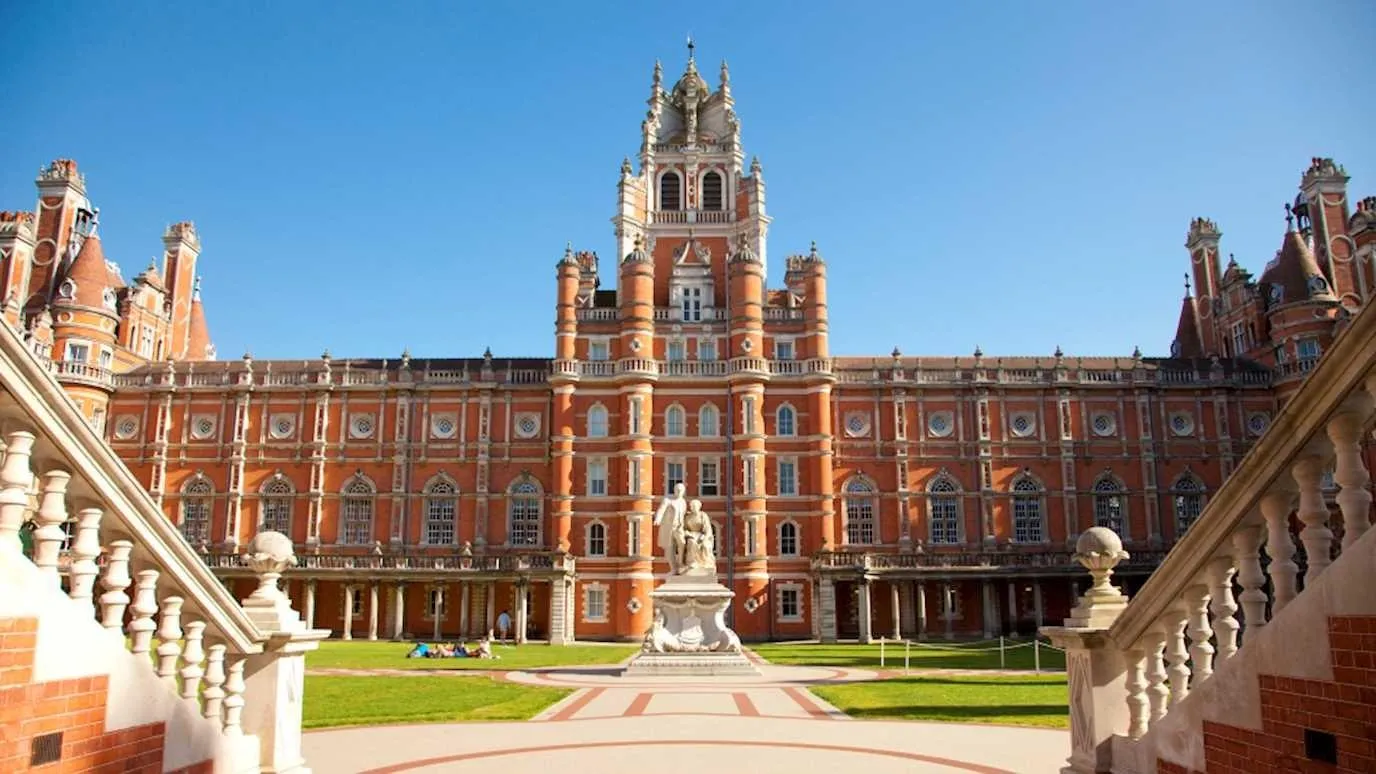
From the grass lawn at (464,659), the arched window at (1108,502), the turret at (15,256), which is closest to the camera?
the grass lawn at (464,659)

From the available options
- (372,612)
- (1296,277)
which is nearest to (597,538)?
(372,612)

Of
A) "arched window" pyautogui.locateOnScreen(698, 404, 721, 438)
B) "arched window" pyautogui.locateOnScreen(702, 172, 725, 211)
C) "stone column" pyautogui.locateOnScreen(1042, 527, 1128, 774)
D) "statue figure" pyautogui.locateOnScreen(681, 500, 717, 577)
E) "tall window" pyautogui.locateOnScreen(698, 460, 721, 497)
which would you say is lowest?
"stone column" pyautogui.locateOnScreen(1042, 527, 1128, 774)

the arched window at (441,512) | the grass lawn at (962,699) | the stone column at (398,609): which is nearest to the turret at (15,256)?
the arched window at (441,512)

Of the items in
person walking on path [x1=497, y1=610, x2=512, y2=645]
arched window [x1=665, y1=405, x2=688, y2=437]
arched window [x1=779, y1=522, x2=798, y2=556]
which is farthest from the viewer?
arched window [x1=665, y1=405, x2=688, y2=437]

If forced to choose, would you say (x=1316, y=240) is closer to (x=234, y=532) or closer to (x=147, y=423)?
(x=234, y=532)

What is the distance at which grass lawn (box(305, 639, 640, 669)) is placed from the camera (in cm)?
3103

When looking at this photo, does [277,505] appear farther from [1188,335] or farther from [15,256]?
[1188,335]

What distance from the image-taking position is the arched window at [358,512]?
52844 mm

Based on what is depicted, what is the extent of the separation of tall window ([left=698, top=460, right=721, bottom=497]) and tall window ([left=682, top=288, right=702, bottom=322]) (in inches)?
297

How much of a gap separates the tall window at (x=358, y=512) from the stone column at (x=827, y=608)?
22.8 m

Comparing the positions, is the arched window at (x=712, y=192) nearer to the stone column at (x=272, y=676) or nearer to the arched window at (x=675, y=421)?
the arched window at (x=675, y=421)

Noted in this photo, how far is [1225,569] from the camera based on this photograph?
22.6 feet

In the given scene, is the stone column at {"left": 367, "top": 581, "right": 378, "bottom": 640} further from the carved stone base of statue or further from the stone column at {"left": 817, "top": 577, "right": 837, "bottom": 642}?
the carved stone base of statue

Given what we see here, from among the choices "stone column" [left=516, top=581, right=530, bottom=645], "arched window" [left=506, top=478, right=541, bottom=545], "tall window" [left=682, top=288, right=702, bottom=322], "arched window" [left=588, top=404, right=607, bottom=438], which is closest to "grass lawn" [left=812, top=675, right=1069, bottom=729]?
"stone column" [left=516, top=581, right=530, bottom=645]
